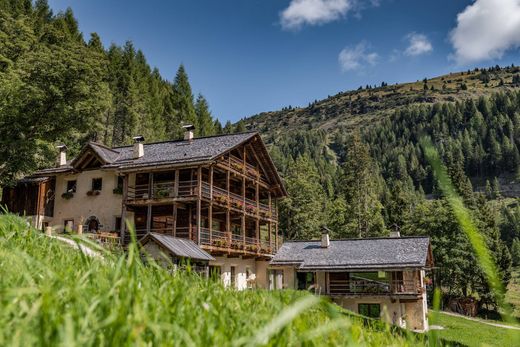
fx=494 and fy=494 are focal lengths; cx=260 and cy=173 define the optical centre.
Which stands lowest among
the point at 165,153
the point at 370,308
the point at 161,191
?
the point at 370,308

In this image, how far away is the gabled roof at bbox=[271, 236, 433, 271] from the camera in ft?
114

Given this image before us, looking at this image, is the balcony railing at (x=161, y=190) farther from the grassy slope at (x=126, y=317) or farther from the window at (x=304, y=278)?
the grassy slope at (x=126, y=317)

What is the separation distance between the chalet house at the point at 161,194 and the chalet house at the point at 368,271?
3.50 m

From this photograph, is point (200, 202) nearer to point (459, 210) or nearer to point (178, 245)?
point (178, 245)

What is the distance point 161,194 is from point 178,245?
6294 millimetres

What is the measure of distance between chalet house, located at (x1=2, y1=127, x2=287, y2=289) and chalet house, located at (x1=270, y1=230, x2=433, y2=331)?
3.50 meters

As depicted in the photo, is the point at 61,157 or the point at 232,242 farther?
the point at 61,157

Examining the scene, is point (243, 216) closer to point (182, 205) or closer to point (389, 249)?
point (182, 205)

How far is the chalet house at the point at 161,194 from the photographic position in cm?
3117

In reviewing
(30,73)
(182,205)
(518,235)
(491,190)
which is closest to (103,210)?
(182,205)

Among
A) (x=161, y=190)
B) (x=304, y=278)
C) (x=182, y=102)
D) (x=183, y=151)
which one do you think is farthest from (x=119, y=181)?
(x=182, y=102)

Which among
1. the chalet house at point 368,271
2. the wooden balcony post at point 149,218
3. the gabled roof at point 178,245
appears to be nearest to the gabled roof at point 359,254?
the chalet house at point 368,271

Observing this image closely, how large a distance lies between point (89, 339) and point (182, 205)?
31.4 meters

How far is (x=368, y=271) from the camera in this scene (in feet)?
116
